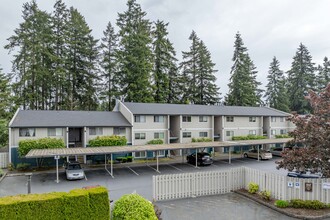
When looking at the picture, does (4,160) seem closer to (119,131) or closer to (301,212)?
(119,131)

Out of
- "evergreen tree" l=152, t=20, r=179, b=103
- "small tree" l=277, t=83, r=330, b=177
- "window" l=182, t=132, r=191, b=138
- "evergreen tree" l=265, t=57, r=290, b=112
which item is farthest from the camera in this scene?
"evergreen tree" l=265, t=57, r=290, b=112

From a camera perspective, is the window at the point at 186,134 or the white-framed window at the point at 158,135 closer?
the white-framed window at the point at 158,135

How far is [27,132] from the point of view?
26.7 m

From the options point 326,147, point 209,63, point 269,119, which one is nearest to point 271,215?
point 326,147

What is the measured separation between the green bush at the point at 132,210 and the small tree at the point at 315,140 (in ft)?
28.5

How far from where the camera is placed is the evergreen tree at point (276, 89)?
57.2 m

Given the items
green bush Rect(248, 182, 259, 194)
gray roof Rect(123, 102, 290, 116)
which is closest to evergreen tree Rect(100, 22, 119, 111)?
gray roof Rect(123, 102, 290, 116)

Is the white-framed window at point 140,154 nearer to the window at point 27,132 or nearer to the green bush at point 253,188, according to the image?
the window at point 27,132

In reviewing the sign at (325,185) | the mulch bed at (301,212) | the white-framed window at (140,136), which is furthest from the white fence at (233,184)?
the white-framed window at (140,136)

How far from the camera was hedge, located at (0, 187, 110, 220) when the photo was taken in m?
7.85

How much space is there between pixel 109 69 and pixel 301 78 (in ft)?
154

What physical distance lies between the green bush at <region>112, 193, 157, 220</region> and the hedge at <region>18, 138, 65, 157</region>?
2065cm

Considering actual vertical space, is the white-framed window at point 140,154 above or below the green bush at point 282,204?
below

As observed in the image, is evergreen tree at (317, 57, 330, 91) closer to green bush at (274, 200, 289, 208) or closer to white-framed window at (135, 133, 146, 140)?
white-framed window at (135, 133, 146, 140)
